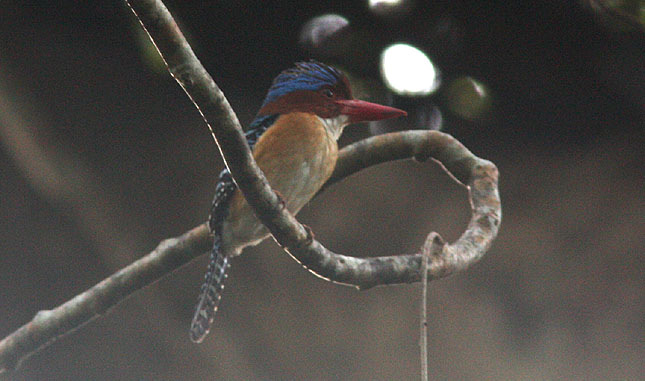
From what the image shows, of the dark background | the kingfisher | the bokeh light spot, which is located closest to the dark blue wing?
the kingfisher

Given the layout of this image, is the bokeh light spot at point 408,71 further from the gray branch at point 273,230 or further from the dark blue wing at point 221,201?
the dark blue wing at point 221,201

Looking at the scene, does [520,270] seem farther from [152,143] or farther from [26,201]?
[26,201]

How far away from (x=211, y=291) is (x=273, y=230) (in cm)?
24

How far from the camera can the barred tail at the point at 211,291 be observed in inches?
41.3

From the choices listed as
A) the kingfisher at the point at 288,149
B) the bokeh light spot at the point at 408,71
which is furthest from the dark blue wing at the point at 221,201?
the bokeh light spot at the point at 408,71

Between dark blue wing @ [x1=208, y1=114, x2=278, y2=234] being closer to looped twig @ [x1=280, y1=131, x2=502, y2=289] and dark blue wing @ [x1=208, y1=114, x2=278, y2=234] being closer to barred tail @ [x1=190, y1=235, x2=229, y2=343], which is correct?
barred tail @ [x1=190, y1=235, x2=229, y2=343]

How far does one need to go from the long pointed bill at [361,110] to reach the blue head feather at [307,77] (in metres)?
0.04

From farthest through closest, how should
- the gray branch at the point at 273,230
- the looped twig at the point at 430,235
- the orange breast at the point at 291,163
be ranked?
the orange breast at the point at 291,163
the looped twig at the point at 430,235
the gray branch at the point at 273,230

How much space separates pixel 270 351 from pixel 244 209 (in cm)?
39

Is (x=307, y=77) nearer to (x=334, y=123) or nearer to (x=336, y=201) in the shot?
(x=334, y=123)

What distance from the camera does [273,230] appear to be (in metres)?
0.87

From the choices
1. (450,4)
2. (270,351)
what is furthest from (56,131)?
(450,4)

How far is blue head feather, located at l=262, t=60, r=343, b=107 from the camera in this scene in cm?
108

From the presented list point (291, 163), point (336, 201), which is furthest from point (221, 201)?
point (336, 201)
